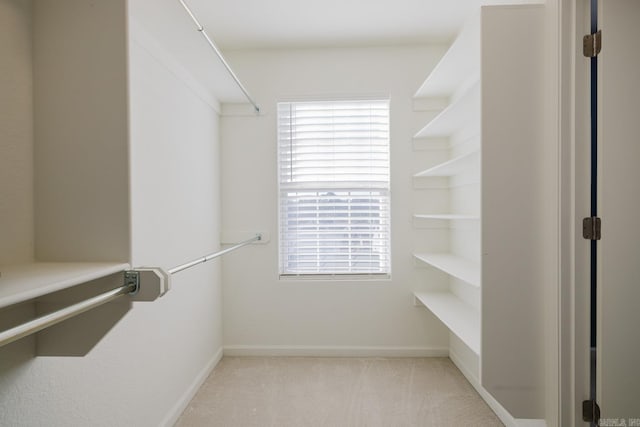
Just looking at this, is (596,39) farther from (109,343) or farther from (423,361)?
(109,343)

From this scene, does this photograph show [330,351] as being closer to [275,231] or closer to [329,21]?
[275,231]

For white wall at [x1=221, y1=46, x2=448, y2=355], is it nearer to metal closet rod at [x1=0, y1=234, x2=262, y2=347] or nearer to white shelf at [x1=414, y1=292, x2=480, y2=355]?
white shelf at [x1=414, y1=292, x2=480, y2=355]

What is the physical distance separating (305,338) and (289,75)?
2.20 m

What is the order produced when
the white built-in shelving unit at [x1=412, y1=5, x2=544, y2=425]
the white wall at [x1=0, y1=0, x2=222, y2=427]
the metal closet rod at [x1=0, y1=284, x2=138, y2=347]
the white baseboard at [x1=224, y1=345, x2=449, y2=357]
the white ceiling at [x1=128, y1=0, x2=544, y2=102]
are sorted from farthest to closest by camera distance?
the white baseboard at [x1=224, y1=345, x2=449, y2=357] → the white ceiling at [x1=128, y1=0, x2=544, y2=102] → the white built-in shelving unit at [x1=412, y1=5, x2=544, y2=425] → the white wall at [x1=0, y1=0, x2=222, y2=427] → the metal closet rod at [x1=0, y1=284, x2=138, y2=347]

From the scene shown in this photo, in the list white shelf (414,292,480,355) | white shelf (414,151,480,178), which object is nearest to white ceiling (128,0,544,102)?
white shelf (414,151,480,178)

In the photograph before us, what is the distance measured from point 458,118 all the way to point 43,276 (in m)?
2.15

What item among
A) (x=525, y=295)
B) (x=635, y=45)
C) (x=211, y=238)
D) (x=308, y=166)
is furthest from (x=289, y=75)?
(x=525, y=295)

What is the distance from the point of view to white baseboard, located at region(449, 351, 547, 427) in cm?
165

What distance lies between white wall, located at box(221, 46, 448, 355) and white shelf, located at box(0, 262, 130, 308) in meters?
1.73

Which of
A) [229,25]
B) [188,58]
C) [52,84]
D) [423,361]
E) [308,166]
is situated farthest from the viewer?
[308,166]

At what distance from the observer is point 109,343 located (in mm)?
1266

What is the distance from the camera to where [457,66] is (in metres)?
1.96

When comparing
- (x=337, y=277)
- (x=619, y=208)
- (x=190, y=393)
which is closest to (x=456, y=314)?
(x=337, y=277)

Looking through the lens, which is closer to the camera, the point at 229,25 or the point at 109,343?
the point at 109,343
